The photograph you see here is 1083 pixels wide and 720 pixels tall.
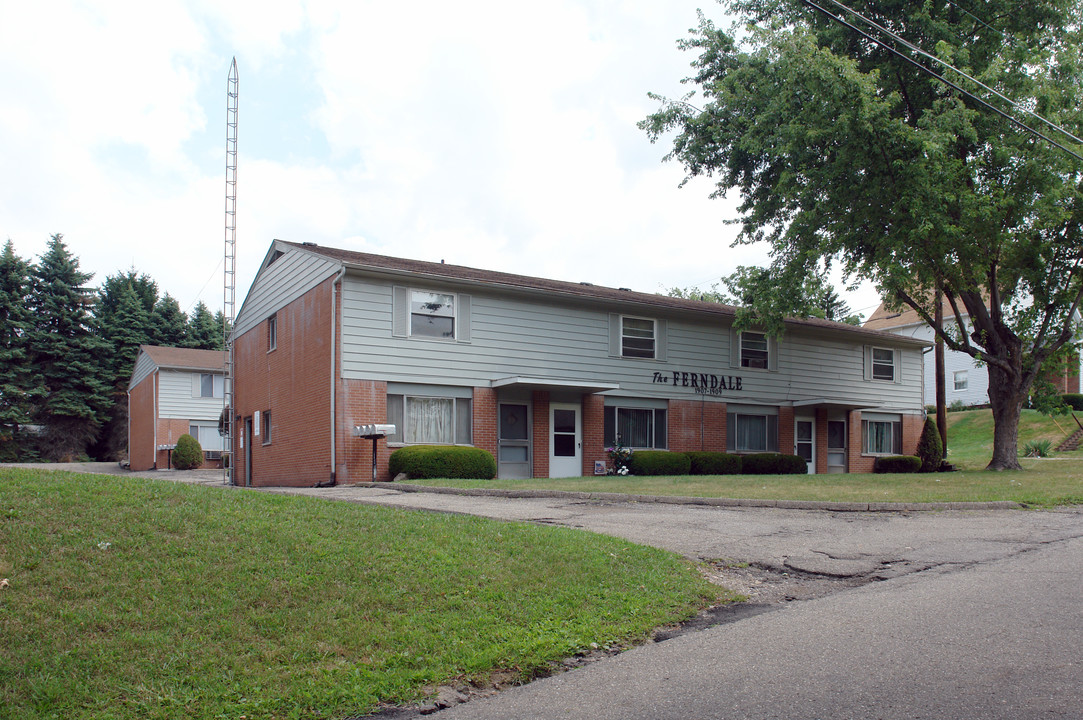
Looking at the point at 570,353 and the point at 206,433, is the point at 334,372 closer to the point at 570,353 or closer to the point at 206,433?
the point at 570,353

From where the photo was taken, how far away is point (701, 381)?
26.4 m

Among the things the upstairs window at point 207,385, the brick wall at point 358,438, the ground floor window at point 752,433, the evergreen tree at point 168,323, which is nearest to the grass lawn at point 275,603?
the brick wall at point 358,438

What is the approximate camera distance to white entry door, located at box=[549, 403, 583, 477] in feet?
76.2

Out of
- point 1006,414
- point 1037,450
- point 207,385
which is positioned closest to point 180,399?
point 207,385

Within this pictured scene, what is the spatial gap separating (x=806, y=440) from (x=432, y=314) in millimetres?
15000

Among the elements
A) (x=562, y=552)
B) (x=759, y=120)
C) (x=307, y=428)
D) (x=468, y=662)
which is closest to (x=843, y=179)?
(x=759, y=120)

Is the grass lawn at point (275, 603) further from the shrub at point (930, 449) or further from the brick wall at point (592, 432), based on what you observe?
the shrub at point (930, 449)

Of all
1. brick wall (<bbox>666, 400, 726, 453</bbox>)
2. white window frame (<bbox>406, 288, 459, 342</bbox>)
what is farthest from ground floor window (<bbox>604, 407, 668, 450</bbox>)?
white window frame (<bbox>406, 288, 459, 342</bbox>)

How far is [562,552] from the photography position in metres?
8.00

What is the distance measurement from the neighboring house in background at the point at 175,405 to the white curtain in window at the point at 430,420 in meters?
26.2

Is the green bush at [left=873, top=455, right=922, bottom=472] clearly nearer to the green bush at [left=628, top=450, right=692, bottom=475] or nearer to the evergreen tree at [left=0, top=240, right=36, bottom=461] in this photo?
the green bush at [left=628, top=450, right=692, bottom=475]

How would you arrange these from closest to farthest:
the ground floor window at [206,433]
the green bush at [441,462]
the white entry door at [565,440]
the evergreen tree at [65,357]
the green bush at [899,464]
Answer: the green bush at [441,462] → the white entry door at [565,440] → the green bush at [899,464] → the ground floor window at [206,433] → the evergreen tree at [65,357]

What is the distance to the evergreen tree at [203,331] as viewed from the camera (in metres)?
65.5

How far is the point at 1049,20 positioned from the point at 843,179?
690 centimetres
